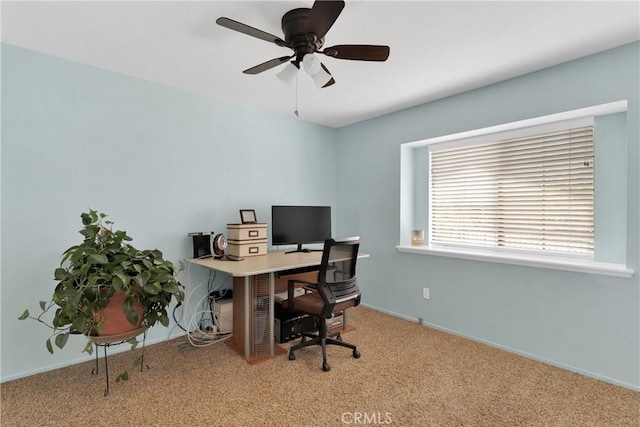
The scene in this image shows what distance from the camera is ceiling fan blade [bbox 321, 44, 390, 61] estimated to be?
1752 mm

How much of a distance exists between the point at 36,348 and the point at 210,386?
4.57 ft

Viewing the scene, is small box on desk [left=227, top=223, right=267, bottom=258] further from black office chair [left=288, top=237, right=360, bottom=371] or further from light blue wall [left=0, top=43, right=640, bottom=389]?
black office chair [left=288, top=237, right=360, bottom=371]

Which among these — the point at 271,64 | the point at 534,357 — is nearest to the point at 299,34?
the point at 271,64

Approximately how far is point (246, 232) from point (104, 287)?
1.32m

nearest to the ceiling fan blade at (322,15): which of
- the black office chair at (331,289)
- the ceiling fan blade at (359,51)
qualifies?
the ceiling fan blade at (359,51)

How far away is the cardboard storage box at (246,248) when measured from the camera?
9.75 feet

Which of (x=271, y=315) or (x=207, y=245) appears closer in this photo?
(x=271, y=315)

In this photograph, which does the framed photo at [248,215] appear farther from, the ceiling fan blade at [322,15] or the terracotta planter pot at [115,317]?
the ceiling fan blade at [322,15]

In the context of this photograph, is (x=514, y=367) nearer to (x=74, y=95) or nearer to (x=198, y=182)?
(x=198, y=182)

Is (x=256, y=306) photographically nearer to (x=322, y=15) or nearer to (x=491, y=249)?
(x=322, y=15)

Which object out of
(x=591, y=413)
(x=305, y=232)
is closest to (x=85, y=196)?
(x=305, y=232)

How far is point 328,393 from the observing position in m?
2.10

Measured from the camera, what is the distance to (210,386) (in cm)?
218

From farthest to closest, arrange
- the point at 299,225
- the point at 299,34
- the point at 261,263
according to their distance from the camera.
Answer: the point at 299,225
the point at 261,263
the point at 299,34
